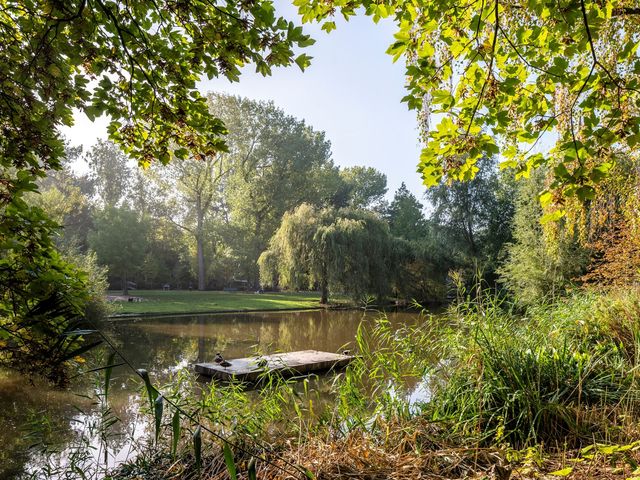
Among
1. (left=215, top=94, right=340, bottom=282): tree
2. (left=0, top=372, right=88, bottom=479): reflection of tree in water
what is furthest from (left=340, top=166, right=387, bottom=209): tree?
(left=0, top=372, right=88, bottom=479): reflection of tree in water

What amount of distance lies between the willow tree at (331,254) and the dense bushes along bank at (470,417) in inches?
640

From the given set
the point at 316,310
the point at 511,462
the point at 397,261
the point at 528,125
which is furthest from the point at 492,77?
the point at 397,261

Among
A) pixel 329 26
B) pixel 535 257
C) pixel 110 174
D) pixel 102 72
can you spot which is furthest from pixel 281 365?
pixel 110 174

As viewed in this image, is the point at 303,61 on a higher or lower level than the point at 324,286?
higher

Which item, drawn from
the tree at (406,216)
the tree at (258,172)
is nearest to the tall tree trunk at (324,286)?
the tree at (258,172)

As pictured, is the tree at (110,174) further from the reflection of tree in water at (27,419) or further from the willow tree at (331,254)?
the reflection of tree in water at (27,419)

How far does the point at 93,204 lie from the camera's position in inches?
1330

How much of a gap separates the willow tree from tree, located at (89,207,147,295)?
726 cm

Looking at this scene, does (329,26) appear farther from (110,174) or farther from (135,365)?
(110,174)

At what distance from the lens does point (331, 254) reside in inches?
810

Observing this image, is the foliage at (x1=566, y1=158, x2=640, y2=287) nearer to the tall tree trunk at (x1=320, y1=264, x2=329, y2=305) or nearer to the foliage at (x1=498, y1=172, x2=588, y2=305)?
the foliage at (x1=498, y1=172, x2=588, y2=305)

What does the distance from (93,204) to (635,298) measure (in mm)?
35706

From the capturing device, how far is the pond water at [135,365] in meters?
4.69

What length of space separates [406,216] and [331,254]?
20904mm
